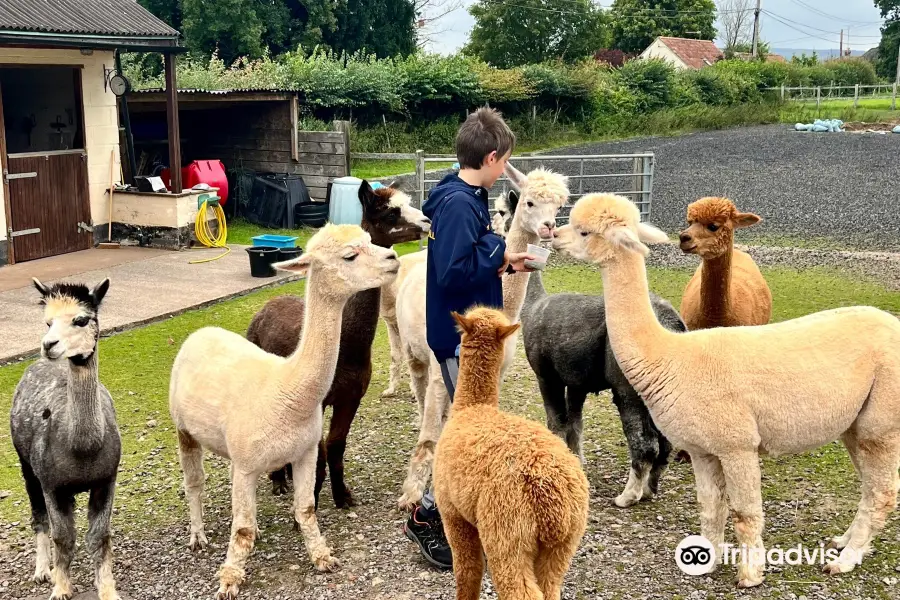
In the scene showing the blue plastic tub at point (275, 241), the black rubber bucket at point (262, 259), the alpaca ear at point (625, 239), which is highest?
the alpaca ear at point (625, 239)

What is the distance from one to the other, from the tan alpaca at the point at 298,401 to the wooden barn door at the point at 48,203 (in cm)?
819

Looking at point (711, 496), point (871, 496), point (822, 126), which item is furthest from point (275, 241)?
point (822, 126)

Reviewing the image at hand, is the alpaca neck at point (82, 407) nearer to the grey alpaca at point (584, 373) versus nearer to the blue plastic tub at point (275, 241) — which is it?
the grey alpaca at point (584, 373)

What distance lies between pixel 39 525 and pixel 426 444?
203cm

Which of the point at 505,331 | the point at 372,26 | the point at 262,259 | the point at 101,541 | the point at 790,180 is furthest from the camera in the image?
the point at 372,26

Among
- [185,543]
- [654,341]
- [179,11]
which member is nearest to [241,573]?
[185,543]

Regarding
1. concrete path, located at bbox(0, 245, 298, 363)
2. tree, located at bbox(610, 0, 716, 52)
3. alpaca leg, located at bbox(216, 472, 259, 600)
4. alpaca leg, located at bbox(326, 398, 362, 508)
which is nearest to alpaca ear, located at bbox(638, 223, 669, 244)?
alpaca leg, located at bbox(326, 398, 362, 508)

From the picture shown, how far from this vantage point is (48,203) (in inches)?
450

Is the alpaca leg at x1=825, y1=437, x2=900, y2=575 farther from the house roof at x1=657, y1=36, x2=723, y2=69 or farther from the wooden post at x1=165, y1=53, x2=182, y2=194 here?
the house roof at x1=657, y1=36, x2=723, y2=69

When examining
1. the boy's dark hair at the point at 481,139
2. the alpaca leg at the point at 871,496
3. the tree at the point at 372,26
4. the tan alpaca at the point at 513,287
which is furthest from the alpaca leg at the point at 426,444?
the tree at the point at 372,26

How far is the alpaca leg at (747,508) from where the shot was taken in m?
3.86

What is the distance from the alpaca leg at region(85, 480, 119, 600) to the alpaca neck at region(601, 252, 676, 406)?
2550 mm

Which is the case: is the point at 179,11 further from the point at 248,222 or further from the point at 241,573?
the point at 241,573

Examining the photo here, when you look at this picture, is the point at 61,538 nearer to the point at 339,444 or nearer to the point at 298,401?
the point at 298,401
